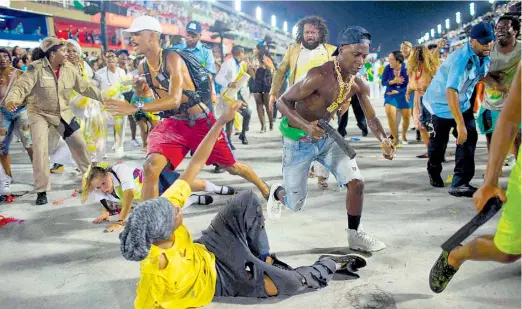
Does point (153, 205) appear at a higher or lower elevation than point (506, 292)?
higher

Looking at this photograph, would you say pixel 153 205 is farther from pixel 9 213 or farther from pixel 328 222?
pixel 9 213

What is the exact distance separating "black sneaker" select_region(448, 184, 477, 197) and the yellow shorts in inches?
126

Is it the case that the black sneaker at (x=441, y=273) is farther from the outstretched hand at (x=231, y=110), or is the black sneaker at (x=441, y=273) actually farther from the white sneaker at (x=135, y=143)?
the white sneaker at (x=135, y=143)

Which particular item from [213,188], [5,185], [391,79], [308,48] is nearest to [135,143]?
[5,185]

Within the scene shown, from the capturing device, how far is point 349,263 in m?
3.15

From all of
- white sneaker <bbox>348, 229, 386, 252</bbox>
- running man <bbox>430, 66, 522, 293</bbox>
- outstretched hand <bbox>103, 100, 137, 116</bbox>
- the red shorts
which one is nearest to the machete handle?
running man <bbox>430, 66, 522, 293</bbox>

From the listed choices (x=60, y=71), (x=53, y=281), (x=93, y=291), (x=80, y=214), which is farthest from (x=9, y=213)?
(x=93, y=291)

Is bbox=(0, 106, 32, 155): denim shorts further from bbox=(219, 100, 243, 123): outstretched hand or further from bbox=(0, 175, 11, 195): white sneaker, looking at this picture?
bbox=(219, 100, 243, 123): outstretched hand

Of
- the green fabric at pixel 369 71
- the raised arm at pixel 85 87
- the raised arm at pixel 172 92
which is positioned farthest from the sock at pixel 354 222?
the green fabric at pixel 369 71

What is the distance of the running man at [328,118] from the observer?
3.30m

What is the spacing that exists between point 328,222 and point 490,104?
96.7 inches

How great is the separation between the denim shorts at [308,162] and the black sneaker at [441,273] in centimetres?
103

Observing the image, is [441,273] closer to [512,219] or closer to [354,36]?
[512,219]

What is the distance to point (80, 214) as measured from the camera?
4.93 m
